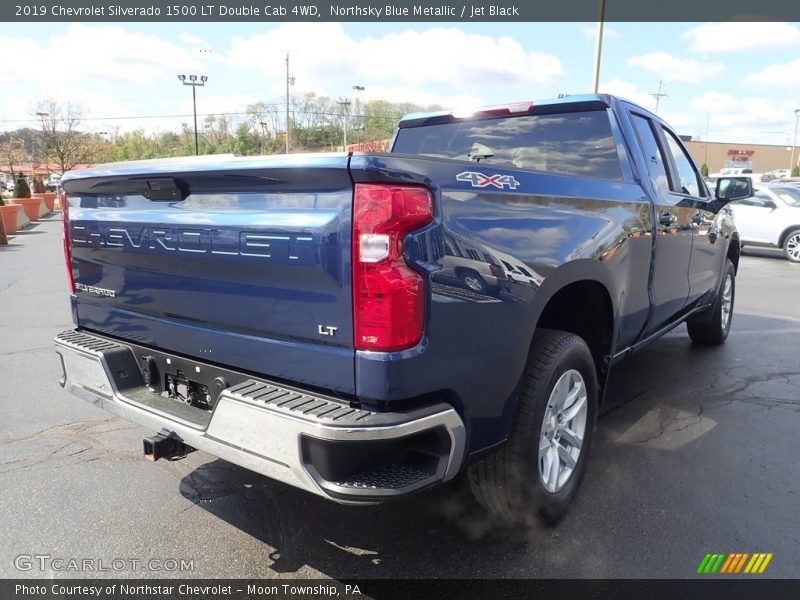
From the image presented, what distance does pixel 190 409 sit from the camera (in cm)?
256

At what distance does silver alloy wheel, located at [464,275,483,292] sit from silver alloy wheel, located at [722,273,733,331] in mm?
4700

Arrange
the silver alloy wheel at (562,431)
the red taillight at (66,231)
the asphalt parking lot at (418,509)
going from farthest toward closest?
the red taillight at (66,231), the silver alloy wheel at (562,431), the asphalt parking lot at (418,509)

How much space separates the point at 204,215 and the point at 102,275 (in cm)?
92

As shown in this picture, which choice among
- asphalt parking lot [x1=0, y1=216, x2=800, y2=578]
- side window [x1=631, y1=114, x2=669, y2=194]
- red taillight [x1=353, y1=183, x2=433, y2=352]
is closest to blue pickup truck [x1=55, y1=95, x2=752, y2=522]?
red taillight [x1=353, y1=183, x2=433, y2=352]

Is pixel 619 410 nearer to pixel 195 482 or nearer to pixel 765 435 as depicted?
pixel 765 435

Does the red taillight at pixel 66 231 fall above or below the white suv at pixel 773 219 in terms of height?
above

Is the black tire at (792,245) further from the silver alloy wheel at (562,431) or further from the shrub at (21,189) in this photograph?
the shrub at (21,189)

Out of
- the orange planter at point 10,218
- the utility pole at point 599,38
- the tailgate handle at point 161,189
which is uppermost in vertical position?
the utility pole at point 599,38

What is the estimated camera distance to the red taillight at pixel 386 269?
6.39ft

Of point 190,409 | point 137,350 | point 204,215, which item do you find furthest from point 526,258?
point 137,350

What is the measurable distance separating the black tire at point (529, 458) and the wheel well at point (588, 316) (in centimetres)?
32

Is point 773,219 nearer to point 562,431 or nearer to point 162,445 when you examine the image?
point 562,431

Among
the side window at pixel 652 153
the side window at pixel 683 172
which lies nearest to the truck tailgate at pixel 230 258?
the side window at pixel 652 153

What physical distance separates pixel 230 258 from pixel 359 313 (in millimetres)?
632
